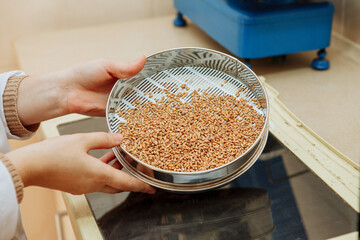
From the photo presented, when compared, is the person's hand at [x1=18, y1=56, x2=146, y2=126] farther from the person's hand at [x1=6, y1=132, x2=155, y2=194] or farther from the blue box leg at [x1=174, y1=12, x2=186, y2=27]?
the blue box leg at [x1=174, y1=12, x2=186, y2=27]

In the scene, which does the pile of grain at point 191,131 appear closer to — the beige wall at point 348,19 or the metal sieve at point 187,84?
the metal sieve at point 187,84

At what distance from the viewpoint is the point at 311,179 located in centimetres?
84

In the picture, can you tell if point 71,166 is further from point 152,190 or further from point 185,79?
point 185,79

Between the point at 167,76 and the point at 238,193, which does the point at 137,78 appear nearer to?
the point at 167,76

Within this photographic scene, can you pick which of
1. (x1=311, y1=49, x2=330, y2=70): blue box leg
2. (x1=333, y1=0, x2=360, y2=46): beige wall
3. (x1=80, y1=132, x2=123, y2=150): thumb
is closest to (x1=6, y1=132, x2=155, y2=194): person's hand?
(x1=80, y1=132, x2=123, y2=150): thumb

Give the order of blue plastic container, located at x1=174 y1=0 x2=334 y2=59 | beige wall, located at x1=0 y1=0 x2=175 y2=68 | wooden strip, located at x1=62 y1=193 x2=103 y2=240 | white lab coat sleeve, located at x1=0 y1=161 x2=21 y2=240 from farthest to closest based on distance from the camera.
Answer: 1. beige wall, located at x1=0 y1=0 x2=175 y2=68
2. blue plastic container, located at x1=174 y1=0 x2=334 y2=59
3. wooden strip, located at x1=62 y1=193 x2=103 y2=240
4. white lab coat sleeve, located at x1=0 y1=161 x2=21 y2=240

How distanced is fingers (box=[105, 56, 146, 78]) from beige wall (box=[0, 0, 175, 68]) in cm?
109

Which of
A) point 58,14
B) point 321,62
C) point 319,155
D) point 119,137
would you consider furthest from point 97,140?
point 58,14

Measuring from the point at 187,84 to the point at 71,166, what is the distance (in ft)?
1.20

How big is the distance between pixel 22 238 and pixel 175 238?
0.33 metres

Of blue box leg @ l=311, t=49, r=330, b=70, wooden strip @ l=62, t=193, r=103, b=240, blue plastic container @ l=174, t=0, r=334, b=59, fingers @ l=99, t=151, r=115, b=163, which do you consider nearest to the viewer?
wooden strip @ l=62, t=193, r=103, b=240

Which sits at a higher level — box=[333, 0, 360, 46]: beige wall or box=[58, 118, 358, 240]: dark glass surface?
box=[333, 0, 360, 46]: beige wall

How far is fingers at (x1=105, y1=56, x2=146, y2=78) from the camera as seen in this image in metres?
0.87

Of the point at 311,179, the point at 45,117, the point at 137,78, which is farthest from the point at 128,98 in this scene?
the point at 311,179
